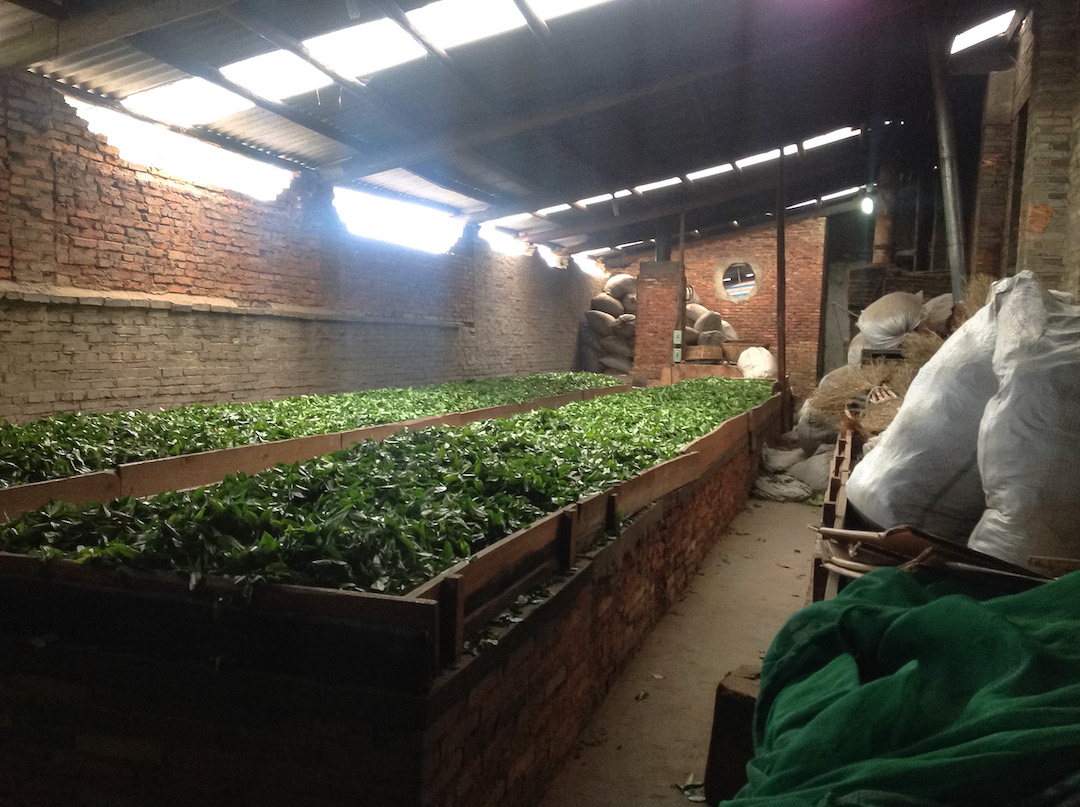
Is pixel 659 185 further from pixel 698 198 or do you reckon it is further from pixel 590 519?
pixel 590 519

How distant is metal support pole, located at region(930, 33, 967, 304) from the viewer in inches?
399

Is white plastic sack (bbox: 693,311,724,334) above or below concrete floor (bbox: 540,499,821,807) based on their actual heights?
above

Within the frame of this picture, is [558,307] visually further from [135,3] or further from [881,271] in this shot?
[135,3]

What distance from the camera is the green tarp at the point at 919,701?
3.94ft

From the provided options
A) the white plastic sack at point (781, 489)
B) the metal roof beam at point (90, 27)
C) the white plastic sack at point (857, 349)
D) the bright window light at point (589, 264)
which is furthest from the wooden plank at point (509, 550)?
the bright window light at point (589, 264)

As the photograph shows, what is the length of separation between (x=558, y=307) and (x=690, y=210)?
426 centimetres

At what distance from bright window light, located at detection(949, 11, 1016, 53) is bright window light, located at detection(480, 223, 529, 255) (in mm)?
8778

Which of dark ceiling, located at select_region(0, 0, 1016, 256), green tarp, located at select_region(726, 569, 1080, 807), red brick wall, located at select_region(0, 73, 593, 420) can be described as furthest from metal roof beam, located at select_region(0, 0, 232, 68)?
green tarp, located at select_region(726, 569, 1080, 807)

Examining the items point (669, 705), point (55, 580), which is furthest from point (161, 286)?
point (669, 705)

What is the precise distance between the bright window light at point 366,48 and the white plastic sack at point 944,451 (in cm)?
573

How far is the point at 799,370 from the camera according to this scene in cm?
1769

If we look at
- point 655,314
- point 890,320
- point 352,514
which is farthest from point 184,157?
point 655,314

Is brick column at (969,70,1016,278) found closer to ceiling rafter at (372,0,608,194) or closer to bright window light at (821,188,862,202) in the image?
ceiling rafter at (372,0,608,194)

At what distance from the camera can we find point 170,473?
4.84 m
